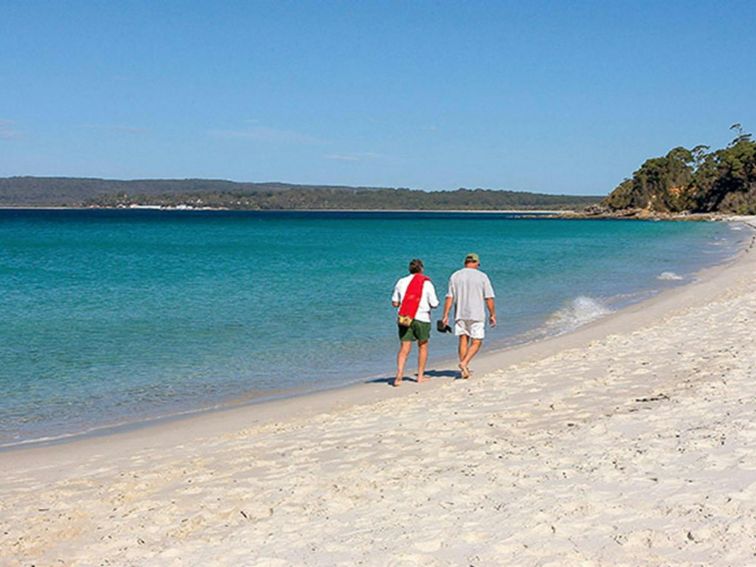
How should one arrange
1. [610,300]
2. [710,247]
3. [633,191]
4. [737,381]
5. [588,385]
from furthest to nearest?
1. [633,191]
2. [710,247]
3. [610,300]
4. [588,385]
5. [737,381]

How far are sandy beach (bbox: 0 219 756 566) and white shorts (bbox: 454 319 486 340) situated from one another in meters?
0.84

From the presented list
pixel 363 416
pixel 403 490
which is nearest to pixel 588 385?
pixel 363 416

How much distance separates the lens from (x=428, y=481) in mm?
6285

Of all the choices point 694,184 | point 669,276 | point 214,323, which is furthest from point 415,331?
point 694,184

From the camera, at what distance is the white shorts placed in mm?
11391

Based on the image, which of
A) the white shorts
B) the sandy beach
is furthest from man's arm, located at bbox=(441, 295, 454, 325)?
the sandy beach

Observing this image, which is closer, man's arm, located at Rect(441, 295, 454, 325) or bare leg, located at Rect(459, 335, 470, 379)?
man's arm, located at Rect(441, 295, 454, 325)

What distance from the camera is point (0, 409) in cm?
1102

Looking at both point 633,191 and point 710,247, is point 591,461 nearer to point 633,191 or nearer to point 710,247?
point 710,247

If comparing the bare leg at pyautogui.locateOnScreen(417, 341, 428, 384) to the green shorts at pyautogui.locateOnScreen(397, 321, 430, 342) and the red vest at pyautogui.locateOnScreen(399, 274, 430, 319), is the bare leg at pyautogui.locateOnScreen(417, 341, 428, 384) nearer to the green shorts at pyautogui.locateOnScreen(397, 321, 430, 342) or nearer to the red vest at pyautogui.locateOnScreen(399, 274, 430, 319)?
the green shorts at pyautogui.locateOnScreen(397, 321, 430, 342)

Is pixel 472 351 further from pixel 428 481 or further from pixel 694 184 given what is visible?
pixel 694 184

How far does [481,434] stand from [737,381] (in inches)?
126

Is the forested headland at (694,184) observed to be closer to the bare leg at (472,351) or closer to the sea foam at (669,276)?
the sea foam at (669,276)

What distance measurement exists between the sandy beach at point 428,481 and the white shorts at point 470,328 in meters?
0.84
